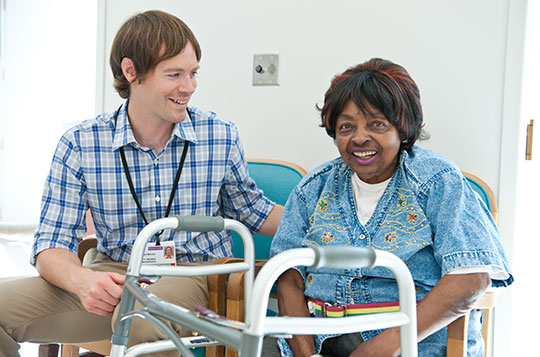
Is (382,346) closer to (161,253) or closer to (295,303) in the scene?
(295,303)

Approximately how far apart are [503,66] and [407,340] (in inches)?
47.2

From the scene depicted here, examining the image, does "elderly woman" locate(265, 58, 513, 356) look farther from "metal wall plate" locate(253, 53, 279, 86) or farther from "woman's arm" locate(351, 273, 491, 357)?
"metal wall plate" locate(253, 53, 279, 86)

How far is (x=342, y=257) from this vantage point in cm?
82

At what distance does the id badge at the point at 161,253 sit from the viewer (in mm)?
1605

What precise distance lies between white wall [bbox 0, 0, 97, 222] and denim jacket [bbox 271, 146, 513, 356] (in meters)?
3.99

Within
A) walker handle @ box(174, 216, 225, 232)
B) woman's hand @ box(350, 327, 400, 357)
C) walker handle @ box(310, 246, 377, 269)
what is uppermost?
walker handle @ box(310, 246, 377, 269)

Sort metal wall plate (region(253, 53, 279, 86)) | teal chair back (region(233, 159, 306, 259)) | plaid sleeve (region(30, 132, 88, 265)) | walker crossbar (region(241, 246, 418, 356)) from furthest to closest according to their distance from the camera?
1. metal wall plate (region(253, 53, 279, 86))
2. teal chair back (region(233, 159, 306, 259))
3. plaid sleeve (region(30, 132, 88, 265))
4. walker crossbar (region(241, 246, 418, 356))

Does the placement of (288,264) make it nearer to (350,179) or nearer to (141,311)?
(141,311)

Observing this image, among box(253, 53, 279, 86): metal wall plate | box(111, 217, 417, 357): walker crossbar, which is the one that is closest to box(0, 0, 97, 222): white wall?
box(253, 53, 279, 86): metal wall plate

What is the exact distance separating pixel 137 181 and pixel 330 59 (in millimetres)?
873

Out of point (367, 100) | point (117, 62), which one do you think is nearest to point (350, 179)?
point (367, 100)

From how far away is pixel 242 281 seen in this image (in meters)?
1.40

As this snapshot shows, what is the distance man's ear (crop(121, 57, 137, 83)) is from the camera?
5.67 feet

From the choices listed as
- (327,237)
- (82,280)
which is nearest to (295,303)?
(327,237)
